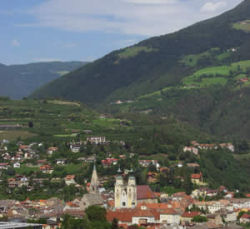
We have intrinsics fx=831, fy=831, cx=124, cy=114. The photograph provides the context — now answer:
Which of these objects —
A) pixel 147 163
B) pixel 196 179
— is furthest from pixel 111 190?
pixel 147 163

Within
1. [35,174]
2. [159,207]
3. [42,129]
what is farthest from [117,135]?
[159,207]

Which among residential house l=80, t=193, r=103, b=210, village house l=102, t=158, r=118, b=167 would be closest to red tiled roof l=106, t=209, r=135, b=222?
residential house l=80, t=193, r=103, b=210

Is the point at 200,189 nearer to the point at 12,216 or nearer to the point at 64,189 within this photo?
the point at 64,189

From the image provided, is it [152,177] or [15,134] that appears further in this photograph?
[15,134]

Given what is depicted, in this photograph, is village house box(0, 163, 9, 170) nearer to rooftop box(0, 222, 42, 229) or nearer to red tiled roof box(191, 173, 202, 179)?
red tiled roof box(191, 173, 202, 179)

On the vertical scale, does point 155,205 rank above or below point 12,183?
below

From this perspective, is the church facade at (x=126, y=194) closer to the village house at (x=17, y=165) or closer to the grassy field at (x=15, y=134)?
the village house at (x=17, y=165)

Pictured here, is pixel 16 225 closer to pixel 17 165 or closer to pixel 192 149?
pixel 17 165

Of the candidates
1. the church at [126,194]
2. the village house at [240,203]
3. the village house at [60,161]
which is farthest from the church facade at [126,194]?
the village house at [60,161]

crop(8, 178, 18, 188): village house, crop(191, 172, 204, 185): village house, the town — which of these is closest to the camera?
the town
